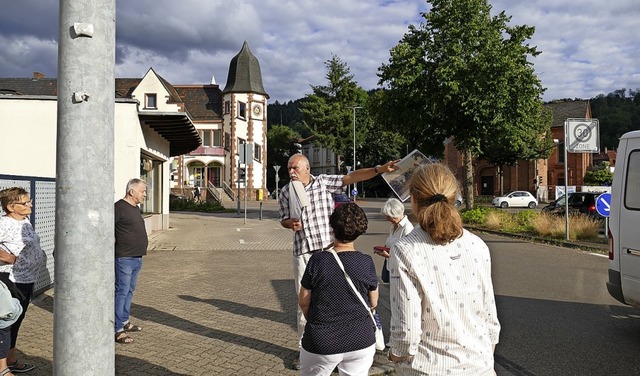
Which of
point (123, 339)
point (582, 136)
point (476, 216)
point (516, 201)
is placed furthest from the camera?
point (516, 201)

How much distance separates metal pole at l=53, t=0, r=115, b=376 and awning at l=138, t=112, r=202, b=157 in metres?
13.4

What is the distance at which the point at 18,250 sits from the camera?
4672 millimetres

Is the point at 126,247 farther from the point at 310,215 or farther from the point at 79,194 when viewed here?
the point at 79,194

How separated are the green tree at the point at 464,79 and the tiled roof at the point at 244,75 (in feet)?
118

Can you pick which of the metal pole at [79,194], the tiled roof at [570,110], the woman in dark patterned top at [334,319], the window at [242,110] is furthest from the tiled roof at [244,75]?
the metal pole at [79,194]

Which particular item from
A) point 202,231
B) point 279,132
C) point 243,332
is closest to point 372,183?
point 279,132

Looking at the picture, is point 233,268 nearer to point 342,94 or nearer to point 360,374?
point 360,374

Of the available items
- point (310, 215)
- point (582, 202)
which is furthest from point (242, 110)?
point (310, 215)

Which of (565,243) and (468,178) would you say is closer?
(565,243)

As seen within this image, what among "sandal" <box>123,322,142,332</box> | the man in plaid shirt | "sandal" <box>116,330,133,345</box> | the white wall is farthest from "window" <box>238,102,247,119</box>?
the man in plaid shirt

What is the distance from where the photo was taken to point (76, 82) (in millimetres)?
2053

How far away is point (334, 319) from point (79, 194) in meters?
1.60

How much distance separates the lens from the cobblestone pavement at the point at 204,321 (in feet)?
16.5

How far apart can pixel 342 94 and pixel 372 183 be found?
472 inches
